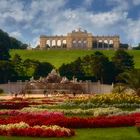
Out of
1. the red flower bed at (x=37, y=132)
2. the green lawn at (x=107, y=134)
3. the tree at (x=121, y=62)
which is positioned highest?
the tree at (x=121, y=62)

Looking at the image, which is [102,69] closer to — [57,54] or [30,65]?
[30,65]

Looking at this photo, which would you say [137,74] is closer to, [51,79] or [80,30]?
[51,79]

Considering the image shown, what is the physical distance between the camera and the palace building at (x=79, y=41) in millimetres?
133875

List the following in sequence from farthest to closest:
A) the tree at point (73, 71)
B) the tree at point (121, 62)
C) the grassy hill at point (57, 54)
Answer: the grassy hill at point (57, 54), the tree at point (73, 71), the tree at point (121, 62)

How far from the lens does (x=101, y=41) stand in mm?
138125

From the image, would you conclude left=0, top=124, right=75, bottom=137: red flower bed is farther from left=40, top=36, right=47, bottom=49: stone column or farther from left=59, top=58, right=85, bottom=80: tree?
left=40, top=36, right=47, bottom=49: stone column

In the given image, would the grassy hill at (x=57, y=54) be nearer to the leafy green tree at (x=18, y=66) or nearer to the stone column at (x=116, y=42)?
the leafy green tree at (x=18, y=66)

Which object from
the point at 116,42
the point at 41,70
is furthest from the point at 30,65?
the point at 116,42

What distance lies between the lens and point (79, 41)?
136 metres

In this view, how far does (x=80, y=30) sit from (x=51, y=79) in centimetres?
7570

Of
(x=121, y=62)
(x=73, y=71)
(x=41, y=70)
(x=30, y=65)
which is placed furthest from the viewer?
(x=30, y=65)

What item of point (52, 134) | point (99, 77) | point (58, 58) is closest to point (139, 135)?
point (52, 134)

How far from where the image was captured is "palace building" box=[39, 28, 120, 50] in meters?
134

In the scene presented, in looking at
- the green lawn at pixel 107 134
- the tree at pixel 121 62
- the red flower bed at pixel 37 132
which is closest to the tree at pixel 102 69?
the tree at pixel 121 62
